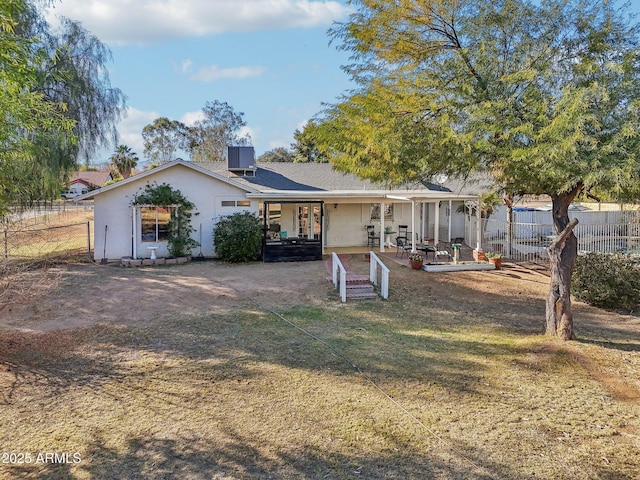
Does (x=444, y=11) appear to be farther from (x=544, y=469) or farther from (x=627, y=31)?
(x=544, y=469)

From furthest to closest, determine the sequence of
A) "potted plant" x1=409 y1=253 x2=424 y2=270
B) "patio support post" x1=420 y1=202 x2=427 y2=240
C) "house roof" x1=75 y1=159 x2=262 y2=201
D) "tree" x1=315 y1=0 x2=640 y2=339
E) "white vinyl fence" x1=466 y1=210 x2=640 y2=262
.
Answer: "patio support post" x1=420 y1=202 x2=427 y2=240
"white vinyl fence" x1=466 y1=210 x2=640 y2=262
"house roof" x1=75 y1=159 x2=262 y2=201
"potted plant" x1=409 y1=253 x2=424 y2=270
"tree" x1=315 y1=0 x2=640 y2=339

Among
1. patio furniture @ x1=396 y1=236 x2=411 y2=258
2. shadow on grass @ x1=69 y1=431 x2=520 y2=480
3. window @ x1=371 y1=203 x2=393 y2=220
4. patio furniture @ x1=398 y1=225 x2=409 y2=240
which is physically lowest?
shadow on grass @ x1=69 y1=431 x2=520 y2=480

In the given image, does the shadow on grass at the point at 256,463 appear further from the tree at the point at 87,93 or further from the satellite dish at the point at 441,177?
the tree at the point at 87,93

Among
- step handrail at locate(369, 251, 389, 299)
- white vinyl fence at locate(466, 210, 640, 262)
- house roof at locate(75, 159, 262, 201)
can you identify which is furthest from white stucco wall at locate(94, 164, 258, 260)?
white vinyl fence at locate(466, 210, 640, 262)

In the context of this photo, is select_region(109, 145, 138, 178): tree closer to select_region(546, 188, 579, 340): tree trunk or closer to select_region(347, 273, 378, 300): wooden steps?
select_region(347, 273, 378, 300): wooden steps

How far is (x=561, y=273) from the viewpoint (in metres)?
8.30

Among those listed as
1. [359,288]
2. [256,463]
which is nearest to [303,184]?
[359,288]

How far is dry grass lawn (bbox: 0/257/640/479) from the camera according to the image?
4.32 metres

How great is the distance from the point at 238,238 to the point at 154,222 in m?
3.40

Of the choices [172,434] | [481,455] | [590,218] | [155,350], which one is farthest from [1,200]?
[590,218]

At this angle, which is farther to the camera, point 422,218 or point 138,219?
point 422,218

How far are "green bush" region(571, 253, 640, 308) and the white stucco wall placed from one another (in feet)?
40.3

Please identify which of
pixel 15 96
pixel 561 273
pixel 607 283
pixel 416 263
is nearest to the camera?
pixel 15 96

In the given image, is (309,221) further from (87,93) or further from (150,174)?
(87,93)
